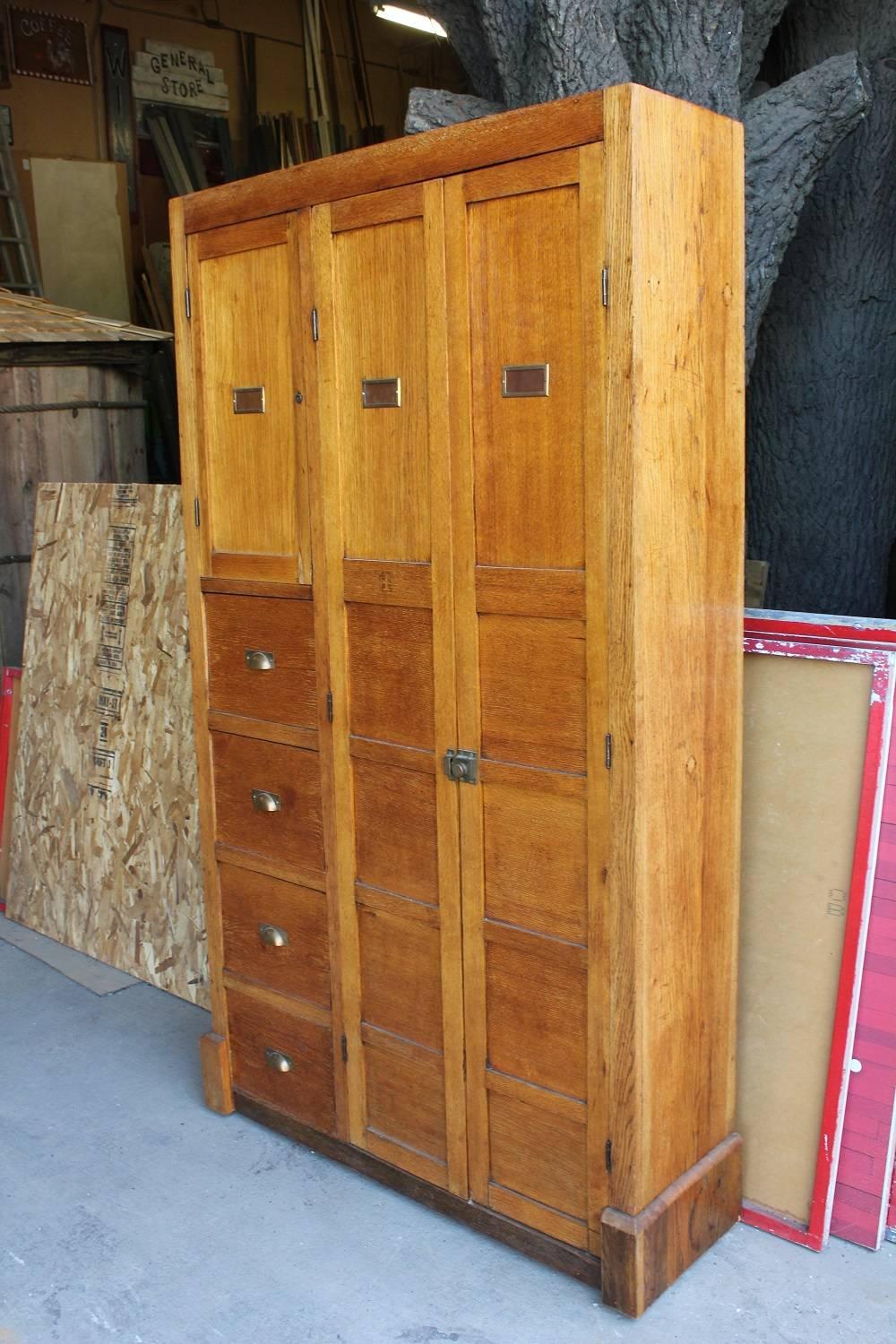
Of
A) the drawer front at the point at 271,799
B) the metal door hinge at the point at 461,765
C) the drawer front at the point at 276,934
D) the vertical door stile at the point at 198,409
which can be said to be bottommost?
the drawer front at the point at 276,934

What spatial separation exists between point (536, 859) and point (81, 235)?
6.95 meters

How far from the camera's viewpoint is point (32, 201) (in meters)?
8.05

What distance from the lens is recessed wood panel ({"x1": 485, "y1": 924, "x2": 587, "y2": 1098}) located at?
252 centimetres

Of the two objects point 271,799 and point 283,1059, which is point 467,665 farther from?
point 283,1059

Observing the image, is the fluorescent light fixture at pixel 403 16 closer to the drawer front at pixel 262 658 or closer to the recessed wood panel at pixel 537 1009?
the drawer front at pixel 262 658

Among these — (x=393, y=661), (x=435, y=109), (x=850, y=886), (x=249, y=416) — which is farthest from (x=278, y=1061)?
(x=435, y=109)

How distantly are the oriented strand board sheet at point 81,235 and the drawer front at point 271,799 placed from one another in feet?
19.0

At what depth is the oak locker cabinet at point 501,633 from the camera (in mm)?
2318

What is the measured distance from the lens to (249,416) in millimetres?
2936

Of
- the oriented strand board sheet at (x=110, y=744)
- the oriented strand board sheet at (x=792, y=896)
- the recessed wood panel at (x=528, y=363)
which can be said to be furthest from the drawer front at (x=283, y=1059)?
the recessed wood panel at (x=528, y=363)

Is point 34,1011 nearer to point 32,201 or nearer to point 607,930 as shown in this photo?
point 607,930

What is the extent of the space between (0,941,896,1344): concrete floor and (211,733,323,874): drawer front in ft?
2.40

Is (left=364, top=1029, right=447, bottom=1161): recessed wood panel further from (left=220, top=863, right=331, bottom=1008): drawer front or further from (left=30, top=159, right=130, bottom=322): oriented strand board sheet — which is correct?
(left=30, top=159, right=130, bottom=322): oriented strand board sheet

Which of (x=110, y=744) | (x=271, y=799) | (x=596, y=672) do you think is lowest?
(x=110, y=744)
